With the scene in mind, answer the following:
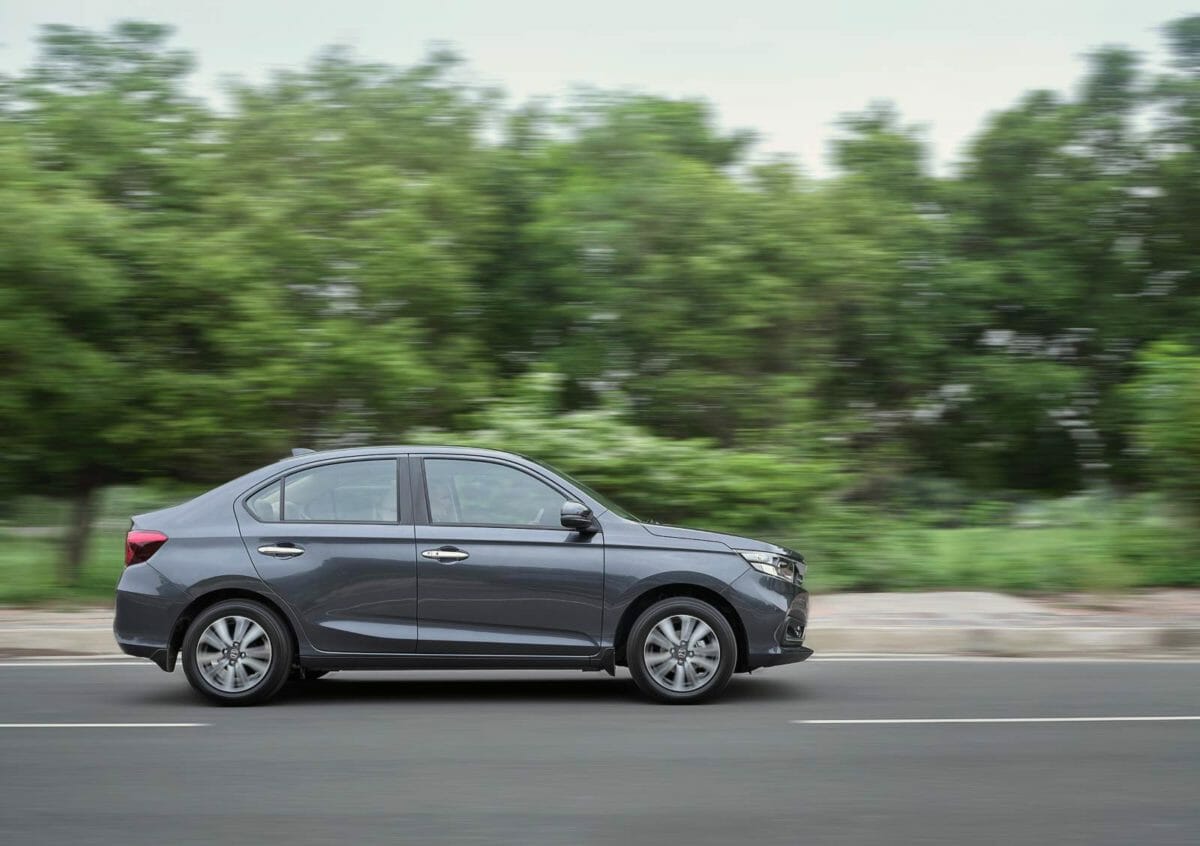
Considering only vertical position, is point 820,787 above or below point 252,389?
below

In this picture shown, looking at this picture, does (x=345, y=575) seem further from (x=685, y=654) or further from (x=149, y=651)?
(x=685, y=654)

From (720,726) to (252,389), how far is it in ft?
26.3

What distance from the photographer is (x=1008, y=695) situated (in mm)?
9141

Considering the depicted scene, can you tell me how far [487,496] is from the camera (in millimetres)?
8625

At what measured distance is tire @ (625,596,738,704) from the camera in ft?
27.7

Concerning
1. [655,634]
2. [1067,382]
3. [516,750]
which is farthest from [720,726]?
[1067,382]

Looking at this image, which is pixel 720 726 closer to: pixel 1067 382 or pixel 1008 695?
pixel 1008 695

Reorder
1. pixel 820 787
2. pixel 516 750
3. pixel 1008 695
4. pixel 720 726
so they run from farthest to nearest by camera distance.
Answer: pixel 1008 695 → pixel 720 726 → pixel 516 750 → pixel 820 787

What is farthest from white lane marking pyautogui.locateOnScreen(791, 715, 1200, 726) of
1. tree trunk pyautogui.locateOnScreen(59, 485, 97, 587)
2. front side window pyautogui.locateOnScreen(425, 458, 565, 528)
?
tree trunk pyautogui.locateOnScreen(59, 485, 97, 587)

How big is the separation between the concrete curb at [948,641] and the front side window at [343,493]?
3580mm

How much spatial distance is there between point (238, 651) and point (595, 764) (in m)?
2.66

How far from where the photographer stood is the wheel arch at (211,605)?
841cm

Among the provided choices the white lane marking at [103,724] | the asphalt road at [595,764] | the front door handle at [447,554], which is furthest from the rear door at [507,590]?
the white lane marking at [103,724]

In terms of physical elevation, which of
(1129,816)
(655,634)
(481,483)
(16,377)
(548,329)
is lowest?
(1129,816)
